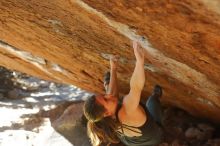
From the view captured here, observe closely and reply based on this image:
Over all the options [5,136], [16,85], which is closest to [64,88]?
[16,85]

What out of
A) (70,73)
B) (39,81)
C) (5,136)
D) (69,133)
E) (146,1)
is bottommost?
(39,81)

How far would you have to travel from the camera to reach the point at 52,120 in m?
6.84

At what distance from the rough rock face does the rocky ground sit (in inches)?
11.9

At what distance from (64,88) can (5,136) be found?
9.40 ft

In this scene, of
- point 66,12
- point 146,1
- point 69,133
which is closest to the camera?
point 146,1

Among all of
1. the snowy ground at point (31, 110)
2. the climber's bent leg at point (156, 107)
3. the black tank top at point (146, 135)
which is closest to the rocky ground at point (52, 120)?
the snowy ground at point (31, 110)

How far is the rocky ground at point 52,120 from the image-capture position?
517 cm

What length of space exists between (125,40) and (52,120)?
4016mm

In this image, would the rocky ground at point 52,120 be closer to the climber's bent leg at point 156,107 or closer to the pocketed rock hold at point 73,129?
the pocketed rock hold at point 73,129

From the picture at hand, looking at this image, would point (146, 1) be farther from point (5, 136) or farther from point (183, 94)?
point (5, 136)

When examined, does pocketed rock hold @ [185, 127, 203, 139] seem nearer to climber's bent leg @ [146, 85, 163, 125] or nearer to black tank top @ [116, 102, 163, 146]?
climber's bent leg @ [146, 85, 163, 125]

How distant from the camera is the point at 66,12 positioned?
117 inches

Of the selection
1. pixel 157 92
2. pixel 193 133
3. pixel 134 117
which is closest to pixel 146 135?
pixel 134 117

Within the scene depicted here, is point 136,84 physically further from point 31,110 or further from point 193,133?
Answer: point 31,110
